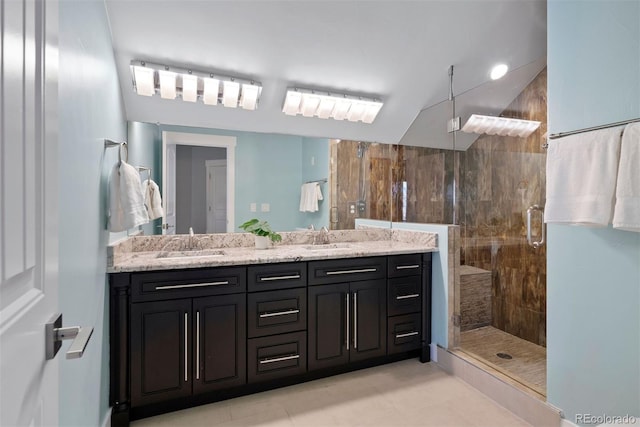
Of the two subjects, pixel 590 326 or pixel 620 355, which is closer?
pixel 620 355

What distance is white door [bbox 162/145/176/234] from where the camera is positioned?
230 centimetres

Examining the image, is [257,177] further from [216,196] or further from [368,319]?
[368,319]

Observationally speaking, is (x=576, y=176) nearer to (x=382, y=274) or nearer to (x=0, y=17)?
(x=382, y=274)

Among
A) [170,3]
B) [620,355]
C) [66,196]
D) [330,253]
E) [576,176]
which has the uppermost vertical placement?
[170,3]

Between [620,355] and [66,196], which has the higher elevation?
[66,196]

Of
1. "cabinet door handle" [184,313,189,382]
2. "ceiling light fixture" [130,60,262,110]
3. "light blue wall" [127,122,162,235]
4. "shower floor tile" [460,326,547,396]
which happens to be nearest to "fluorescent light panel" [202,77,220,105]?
"ceiling light fixture" [130,60,262,110]

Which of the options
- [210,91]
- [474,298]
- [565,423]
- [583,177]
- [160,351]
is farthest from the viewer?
[474,298]

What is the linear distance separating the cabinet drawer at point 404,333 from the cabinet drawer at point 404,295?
0.17ft

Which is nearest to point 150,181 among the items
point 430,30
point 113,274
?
point 113,274

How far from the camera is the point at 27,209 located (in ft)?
1.66

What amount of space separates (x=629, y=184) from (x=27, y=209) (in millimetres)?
1884

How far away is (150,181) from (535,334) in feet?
10.4

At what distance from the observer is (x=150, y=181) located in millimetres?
2133

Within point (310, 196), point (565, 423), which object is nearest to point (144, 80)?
point (310, 196)
